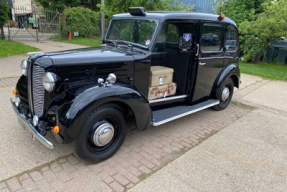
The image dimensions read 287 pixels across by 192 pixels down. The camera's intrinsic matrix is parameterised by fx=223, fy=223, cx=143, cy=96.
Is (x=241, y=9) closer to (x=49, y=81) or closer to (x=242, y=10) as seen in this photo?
(x=242, y=10)

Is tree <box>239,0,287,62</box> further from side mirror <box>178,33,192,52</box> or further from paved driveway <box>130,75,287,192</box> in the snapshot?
side mirror <box>178,33,192,52</box>

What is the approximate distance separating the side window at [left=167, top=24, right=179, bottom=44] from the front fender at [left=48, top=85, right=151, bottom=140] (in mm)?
1572

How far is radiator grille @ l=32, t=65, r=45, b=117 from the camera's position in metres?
2.82

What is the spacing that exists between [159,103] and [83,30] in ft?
49.9

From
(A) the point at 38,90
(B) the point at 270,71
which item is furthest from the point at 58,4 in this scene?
(A) the point at 38,90

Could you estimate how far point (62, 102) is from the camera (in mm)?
2639

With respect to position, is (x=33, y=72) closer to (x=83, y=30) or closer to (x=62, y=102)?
(x=62, y=102)

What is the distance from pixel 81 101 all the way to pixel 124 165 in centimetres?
102

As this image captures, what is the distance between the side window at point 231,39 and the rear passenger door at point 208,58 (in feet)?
0.80

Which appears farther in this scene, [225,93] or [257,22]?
[257,22]

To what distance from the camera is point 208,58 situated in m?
4.21

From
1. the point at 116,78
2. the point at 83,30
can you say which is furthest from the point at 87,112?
the point at 83,30

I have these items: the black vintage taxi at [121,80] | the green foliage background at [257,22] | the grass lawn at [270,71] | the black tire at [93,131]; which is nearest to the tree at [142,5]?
the green foliage background at [257,22]

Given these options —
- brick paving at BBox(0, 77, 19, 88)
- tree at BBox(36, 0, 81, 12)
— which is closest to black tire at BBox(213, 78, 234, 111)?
brick paving at BBox(0, 77, 19, 88)
